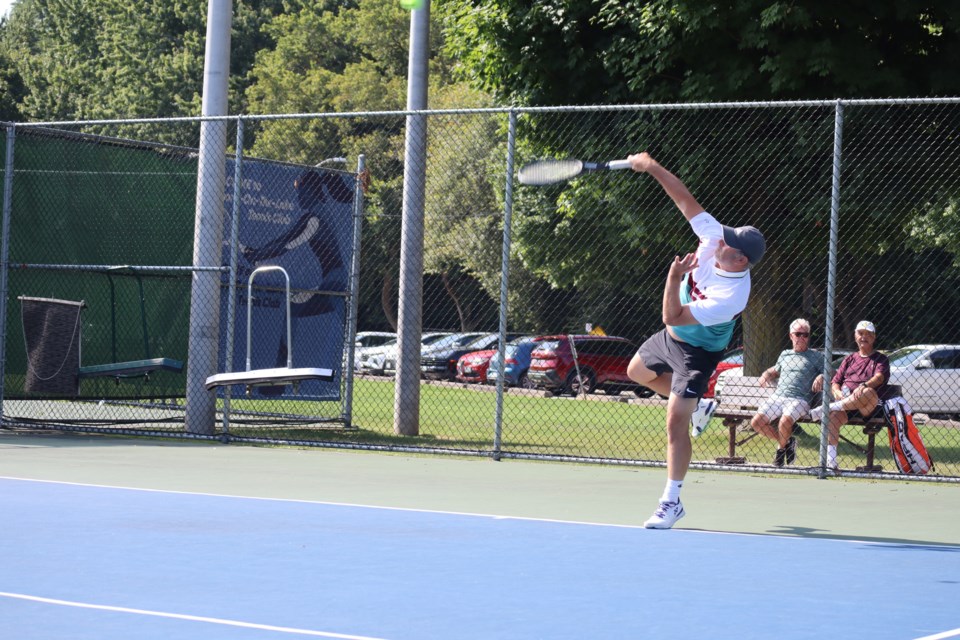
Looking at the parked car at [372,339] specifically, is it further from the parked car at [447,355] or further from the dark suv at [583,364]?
the dark suv at [583,364]

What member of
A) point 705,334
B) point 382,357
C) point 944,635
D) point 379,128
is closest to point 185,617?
point 944,635

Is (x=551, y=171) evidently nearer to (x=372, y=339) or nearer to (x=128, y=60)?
(x=372, y=339)

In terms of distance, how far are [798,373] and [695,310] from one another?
4.94 meters

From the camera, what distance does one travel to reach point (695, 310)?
8289 mm

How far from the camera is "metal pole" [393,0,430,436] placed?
591 inches

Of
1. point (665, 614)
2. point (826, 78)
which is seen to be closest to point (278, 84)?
point (826, 78)

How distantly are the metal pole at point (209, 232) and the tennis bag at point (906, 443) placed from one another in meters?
6.49

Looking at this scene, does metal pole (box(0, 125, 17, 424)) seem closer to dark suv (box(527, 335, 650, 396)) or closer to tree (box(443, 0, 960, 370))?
tree (box(443, 0, 960, 370))

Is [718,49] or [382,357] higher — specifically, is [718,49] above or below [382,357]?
above

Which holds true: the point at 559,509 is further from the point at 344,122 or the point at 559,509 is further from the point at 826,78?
the point at 344,122

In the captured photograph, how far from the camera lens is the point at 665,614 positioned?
216 inches

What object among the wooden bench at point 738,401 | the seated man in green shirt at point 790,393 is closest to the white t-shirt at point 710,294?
the seated man in green shirt at point 790,393

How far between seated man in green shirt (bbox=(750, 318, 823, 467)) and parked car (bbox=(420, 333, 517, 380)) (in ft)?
80.3

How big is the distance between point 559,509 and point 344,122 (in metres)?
43.8
